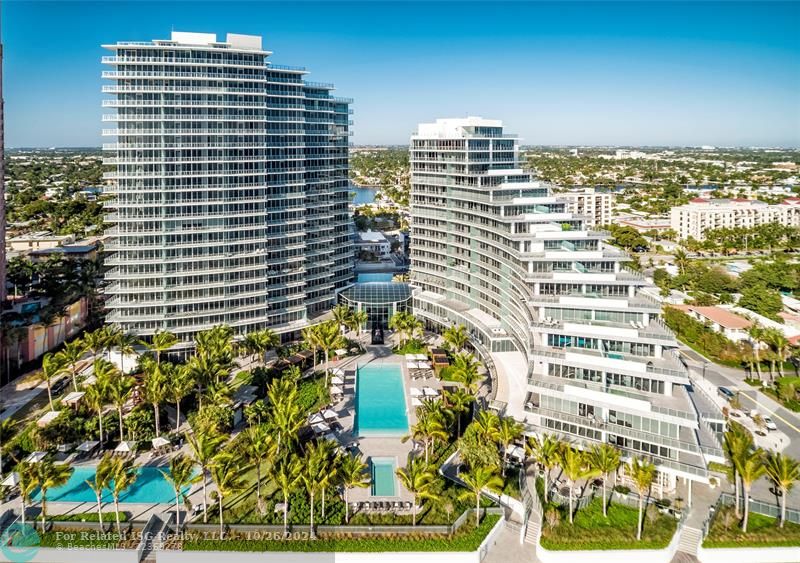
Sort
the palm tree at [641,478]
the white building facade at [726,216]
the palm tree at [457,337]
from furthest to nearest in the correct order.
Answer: the white building facade at [726,216], the palm tree at [457,337], the palm tree at [641,478]

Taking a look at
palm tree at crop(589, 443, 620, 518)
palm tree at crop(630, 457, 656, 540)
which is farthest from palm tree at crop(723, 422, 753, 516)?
palm tree at crop(589, 443, 620, 518)

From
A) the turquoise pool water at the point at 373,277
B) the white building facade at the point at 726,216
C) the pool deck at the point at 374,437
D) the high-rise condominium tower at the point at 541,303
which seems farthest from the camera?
the white building facade at the point at 726,216

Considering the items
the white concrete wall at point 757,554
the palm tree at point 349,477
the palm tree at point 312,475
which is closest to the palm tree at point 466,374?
the palm tree at point 349,477

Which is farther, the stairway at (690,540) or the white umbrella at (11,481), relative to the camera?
the white umbrella at (11,481)

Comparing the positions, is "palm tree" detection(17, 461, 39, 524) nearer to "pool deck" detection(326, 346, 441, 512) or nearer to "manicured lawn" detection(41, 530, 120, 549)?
"manicured lawn" detection(41, 530, 120, 549)

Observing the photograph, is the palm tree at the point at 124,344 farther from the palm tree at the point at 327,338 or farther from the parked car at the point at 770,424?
the parked car at the point at 770,424

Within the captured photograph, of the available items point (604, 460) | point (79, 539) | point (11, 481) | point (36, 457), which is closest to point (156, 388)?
point (36, 457)
